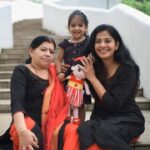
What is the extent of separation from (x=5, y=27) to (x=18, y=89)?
6.02m

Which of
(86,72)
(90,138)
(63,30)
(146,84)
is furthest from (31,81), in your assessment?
(63,30)

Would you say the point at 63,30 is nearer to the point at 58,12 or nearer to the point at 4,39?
the point at 58,12

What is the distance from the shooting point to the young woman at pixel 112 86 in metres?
3.66

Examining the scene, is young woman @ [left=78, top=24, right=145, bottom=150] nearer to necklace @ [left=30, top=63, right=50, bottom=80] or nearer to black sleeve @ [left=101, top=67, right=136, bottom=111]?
black sleeve @ [left=101, top=67, right=136, bottom=111]

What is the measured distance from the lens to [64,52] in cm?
473

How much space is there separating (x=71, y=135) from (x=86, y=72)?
1.89 feet

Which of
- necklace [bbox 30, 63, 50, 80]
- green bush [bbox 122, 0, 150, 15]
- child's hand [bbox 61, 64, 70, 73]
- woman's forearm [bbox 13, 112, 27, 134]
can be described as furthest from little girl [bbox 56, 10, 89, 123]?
green bush [bbox 122, 0, 150, 15]

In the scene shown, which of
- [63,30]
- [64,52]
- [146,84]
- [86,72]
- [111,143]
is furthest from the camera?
[63,30]

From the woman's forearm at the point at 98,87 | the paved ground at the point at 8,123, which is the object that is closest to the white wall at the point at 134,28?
the paved ground at the point at 8,123

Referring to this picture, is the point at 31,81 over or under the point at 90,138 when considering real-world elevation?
over

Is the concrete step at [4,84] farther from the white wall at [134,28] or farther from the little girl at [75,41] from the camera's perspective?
the little girl at [75,41]

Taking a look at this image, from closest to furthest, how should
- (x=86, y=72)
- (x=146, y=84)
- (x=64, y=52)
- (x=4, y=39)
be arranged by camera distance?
(x=86, y=72), (x=64, y=52), (x=146, y=84), (x=4, y=39)

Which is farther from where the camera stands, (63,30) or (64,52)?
(63,30)

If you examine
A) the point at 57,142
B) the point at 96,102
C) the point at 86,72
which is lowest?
the point at 57,142
